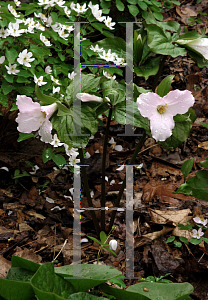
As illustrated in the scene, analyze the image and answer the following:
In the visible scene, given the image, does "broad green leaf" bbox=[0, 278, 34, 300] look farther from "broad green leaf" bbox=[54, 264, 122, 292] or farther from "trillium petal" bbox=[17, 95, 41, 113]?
"trillium petal" bbox=[17, 95, 41, 113]

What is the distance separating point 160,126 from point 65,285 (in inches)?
22.8

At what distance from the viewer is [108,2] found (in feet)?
7.68

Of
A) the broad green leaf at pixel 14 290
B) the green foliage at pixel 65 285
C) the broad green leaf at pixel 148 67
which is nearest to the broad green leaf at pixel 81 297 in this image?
the green foliage at pixel 65 285

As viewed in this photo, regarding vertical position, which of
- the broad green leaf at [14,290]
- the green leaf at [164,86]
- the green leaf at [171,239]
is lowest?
the green leaf at [171,239]

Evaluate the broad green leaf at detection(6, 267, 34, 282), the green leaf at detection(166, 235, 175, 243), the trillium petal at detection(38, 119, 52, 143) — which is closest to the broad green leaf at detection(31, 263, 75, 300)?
the broad green leaf at detection(6, 267, 34, 282)

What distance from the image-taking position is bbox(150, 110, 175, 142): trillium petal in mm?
916

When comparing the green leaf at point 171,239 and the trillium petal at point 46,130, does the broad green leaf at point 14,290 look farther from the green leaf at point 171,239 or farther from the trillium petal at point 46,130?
the green leaf at point 171,239

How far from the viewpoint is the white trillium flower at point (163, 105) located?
0.90 m

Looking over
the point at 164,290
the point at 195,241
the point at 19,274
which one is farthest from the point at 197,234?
the point at 19,274

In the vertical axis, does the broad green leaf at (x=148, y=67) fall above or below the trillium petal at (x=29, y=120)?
above

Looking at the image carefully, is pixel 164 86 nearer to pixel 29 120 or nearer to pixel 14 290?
pixel 29 120

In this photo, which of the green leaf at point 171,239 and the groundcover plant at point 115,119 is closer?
the groundcover plant at point 115,119

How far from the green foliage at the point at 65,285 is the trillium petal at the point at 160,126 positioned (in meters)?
0.45

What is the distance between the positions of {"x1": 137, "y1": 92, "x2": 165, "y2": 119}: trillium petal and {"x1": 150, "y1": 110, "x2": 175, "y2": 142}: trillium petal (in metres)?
0.02
